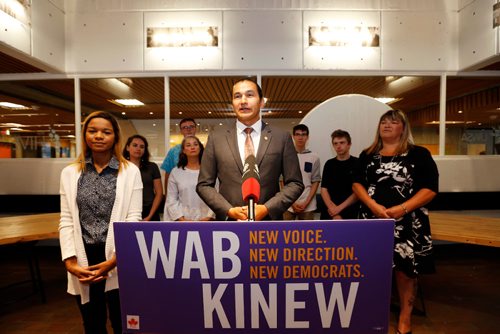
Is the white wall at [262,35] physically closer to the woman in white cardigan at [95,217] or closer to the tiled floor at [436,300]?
the tiled floor at [436,300]

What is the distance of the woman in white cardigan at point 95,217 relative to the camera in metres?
1.62

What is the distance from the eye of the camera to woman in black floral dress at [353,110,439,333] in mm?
2133

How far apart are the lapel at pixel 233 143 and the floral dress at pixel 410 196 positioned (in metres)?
1.19

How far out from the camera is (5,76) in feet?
15.2

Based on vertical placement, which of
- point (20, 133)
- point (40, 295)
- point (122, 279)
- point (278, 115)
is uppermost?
point (278, 115)

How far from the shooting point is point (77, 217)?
1.62 metres

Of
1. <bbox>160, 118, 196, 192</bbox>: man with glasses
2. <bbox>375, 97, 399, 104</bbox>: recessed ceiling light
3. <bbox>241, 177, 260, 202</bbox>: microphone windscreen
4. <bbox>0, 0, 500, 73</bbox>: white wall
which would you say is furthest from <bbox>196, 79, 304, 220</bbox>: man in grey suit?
<bbox>375, 97, 399, 104</bbox>: recessed ceiling light

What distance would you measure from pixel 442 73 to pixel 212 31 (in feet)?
11.0

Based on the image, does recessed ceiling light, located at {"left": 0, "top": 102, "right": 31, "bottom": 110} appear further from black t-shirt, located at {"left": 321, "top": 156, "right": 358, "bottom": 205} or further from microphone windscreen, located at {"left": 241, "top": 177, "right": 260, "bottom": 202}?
microphone windscreen, located at {"left": 241, "top": 177, "right": 260, "bottom": 202}

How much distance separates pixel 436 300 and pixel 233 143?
2804 millimetres

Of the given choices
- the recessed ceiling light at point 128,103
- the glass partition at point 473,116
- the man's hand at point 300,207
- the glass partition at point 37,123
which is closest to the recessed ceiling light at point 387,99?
the glass partition at point 473,116

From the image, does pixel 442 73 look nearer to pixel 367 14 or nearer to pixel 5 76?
pixel 367 14

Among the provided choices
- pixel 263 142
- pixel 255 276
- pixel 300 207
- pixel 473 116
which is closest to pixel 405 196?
pixel 263 142

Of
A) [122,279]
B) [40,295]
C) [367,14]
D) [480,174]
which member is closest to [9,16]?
[40,295]
